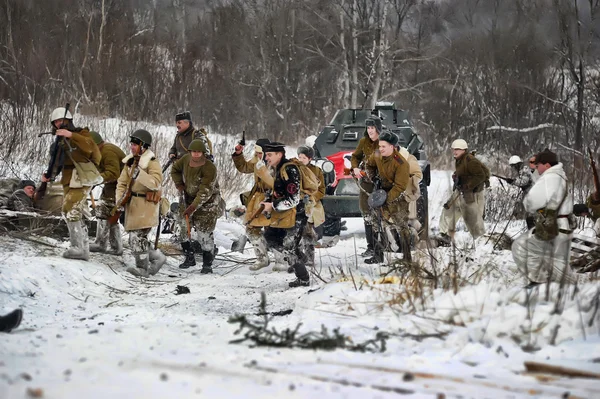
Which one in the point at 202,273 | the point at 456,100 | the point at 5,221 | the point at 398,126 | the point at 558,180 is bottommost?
the point at 202,273

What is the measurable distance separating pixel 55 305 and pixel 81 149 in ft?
6.22

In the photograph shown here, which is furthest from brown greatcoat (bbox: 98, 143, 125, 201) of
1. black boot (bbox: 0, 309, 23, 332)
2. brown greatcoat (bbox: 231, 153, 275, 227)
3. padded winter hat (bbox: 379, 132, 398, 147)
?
black boot (bbox: 0, 309, 23, 332)

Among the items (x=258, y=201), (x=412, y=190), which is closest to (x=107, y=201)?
(x=258, y=201)

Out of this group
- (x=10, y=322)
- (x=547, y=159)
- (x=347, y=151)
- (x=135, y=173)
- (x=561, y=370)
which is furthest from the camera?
(x=347, y=151)

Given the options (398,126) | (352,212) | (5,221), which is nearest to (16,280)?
(5,221)

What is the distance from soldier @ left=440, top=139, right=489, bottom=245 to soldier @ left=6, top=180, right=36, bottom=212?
515 cm

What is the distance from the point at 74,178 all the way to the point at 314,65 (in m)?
21.9

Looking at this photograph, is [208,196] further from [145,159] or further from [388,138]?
[388,138]

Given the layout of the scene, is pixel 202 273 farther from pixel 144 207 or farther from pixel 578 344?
pixel 578 344

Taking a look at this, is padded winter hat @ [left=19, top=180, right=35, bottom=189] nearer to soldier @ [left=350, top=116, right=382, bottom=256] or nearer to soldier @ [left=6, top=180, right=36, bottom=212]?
soldier @ [left=6, top=180, right=36, bottom=212]

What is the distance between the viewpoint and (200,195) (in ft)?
26.3

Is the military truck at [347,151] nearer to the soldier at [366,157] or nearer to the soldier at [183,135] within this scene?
the soldier at [366,157]

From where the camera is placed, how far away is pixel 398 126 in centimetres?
1234

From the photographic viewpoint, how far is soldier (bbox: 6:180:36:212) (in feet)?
25.9
